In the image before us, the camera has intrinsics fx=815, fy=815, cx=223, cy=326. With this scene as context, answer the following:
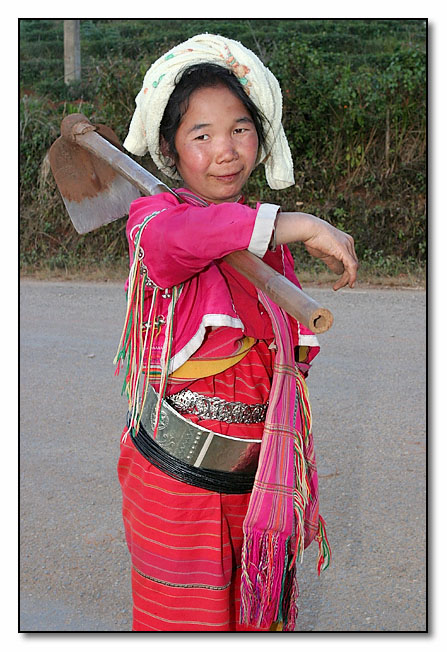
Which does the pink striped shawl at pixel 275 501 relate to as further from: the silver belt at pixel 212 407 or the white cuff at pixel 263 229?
the white cuff at pixel 263 229

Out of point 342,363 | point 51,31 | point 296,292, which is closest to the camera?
point 296,292

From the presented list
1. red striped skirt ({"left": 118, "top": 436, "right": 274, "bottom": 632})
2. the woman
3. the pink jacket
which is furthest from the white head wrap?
red striped skirt ({"left": 118, "top": 436, "right": 274, "bottom": 632})

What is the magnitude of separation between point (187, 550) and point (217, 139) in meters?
0.84

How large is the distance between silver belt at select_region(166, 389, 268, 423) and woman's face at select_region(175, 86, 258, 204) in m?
0.43

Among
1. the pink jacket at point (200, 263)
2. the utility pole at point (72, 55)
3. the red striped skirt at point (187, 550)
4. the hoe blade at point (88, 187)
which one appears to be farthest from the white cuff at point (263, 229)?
the utility pole at point (72, 55)

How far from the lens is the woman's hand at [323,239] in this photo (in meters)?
1.39

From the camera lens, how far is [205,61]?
5.37 ft

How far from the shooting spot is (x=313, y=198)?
314 inches

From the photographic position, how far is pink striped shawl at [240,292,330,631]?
162cm

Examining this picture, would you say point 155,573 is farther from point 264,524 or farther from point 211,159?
point 211,159

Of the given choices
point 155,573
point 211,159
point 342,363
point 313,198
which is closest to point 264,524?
point 155,573

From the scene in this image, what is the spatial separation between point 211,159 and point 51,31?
10.1 meters

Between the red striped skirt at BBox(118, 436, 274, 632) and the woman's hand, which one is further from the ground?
the woman's hand

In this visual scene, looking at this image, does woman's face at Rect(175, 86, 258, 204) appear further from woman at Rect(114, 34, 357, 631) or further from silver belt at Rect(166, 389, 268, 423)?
silver belt at Rect(166, 389, 268, 423)
